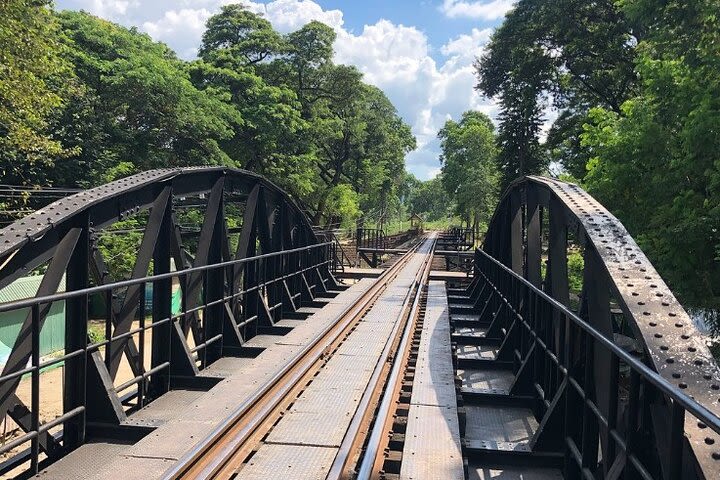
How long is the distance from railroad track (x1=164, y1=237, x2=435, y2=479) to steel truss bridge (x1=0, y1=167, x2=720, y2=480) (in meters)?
0.02

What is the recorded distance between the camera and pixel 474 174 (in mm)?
61156

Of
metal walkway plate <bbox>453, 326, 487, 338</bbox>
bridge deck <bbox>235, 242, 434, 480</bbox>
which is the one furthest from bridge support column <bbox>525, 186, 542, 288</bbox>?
metal walkway plate <bbox>453, 326, 487, 338</bbox>

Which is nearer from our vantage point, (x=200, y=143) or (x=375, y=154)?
(x=200, y=143)

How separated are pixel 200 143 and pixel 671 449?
2406cm

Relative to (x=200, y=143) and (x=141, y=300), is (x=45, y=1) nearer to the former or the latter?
(x=200, y=143)

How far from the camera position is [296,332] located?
8.59 m

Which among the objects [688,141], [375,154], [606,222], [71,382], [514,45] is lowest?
[71,382]

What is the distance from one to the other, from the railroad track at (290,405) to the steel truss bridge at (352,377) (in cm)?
2

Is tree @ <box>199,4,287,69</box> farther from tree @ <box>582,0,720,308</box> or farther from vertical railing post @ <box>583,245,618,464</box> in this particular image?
vertical railing post @ <box>583,245,618,464</box>

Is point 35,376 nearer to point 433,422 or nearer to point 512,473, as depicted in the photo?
point 433,422

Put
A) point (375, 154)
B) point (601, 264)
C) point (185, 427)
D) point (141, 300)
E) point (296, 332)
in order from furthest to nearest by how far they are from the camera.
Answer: point (375, 154) < point (296, 332) < point (141, 300) < point (185, 427) < point (601, 264)

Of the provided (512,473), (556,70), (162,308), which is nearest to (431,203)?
(556,70)

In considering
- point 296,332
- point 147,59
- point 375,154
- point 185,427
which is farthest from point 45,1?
point 375,154

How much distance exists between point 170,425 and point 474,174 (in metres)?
58.8
